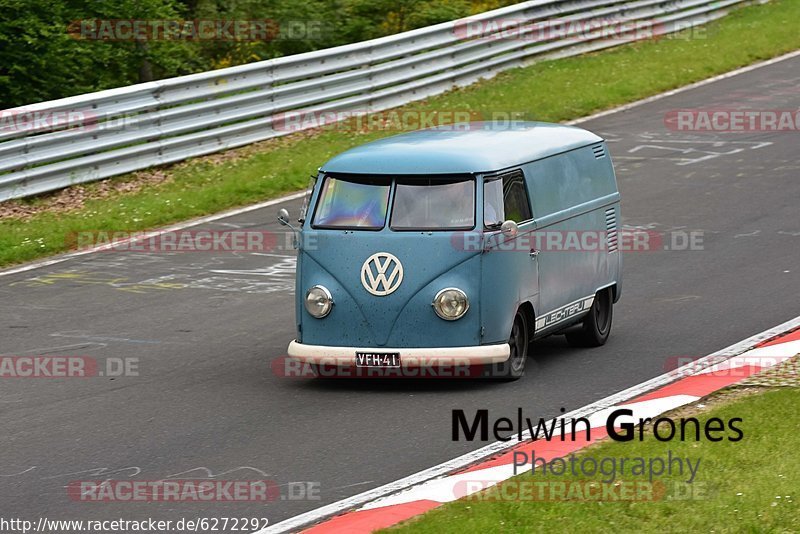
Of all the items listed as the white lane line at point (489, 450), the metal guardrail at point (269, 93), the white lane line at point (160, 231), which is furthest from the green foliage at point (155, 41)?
the white lane line at point (489, 450)

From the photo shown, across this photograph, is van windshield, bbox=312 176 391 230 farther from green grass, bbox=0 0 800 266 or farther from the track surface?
green grass, bbox=0 0 800 266

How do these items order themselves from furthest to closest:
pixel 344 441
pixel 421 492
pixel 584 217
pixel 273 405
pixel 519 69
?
pixel 519 69 < pixel 584 217 < pixel 273 405 < pixel 344 441 < pixel 421 492

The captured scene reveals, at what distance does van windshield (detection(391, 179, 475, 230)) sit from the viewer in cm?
1111

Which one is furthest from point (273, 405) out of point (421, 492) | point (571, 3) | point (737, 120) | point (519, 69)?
point (571, 3)

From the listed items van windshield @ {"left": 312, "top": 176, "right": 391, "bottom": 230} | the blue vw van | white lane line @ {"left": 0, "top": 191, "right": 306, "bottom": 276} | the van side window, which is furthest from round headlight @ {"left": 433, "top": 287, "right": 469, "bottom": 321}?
white lane line @ {"left": 0, "top": 191, "right": 306, "bottom": 276}

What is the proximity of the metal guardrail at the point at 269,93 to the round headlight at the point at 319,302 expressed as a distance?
7.89 m

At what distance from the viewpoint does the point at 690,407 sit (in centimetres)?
1007

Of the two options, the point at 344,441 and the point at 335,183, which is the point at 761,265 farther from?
the point at 344,441

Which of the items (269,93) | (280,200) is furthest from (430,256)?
(269,93)

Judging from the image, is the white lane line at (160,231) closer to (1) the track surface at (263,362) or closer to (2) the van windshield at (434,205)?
(1) the track surface at (263,362)

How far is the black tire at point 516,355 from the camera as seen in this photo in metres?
11.2

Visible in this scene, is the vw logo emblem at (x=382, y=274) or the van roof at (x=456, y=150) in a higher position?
the van roof at (x=456, y=150)

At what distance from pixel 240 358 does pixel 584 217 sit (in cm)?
331

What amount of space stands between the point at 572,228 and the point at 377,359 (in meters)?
2.34
